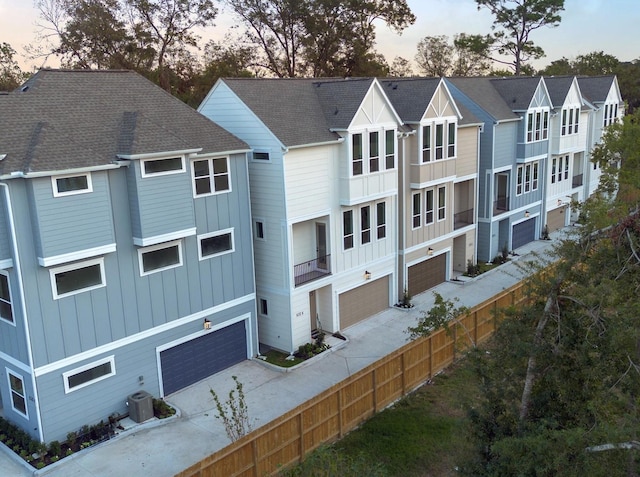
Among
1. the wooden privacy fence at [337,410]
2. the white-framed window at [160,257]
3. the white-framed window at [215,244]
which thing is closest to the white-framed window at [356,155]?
the white-framed window at [215,244]

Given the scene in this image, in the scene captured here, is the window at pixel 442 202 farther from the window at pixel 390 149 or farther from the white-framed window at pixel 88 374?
the white-framed window at pixel 88 374

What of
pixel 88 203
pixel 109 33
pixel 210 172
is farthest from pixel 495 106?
pixel 109 33

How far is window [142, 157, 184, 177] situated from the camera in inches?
658

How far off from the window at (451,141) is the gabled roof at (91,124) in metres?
11.0

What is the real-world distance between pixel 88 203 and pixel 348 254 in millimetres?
10668

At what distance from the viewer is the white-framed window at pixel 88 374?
16.0 m

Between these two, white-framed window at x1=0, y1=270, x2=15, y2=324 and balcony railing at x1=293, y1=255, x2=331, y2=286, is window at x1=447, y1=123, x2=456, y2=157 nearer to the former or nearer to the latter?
balcony railing at x1=293, y1=255, x2=331, y2=286

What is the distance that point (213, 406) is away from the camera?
17922 millimetres

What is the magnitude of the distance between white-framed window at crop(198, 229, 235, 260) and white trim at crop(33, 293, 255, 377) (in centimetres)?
181

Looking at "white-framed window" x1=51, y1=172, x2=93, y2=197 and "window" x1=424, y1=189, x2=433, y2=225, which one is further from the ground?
"white-framed window" x1=51, y1=172, x2=93, y2=197

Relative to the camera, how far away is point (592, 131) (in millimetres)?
40031

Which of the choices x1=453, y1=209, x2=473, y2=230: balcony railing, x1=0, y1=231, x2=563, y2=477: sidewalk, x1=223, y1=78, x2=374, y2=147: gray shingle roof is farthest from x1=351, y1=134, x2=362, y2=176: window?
x1=453, y1=209, x2=473, y2=230: balcony railing

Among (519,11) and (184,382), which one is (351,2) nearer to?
(519,11)

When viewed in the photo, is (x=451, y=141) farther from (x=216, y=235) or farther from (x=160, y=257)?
(x=160, y=257)
